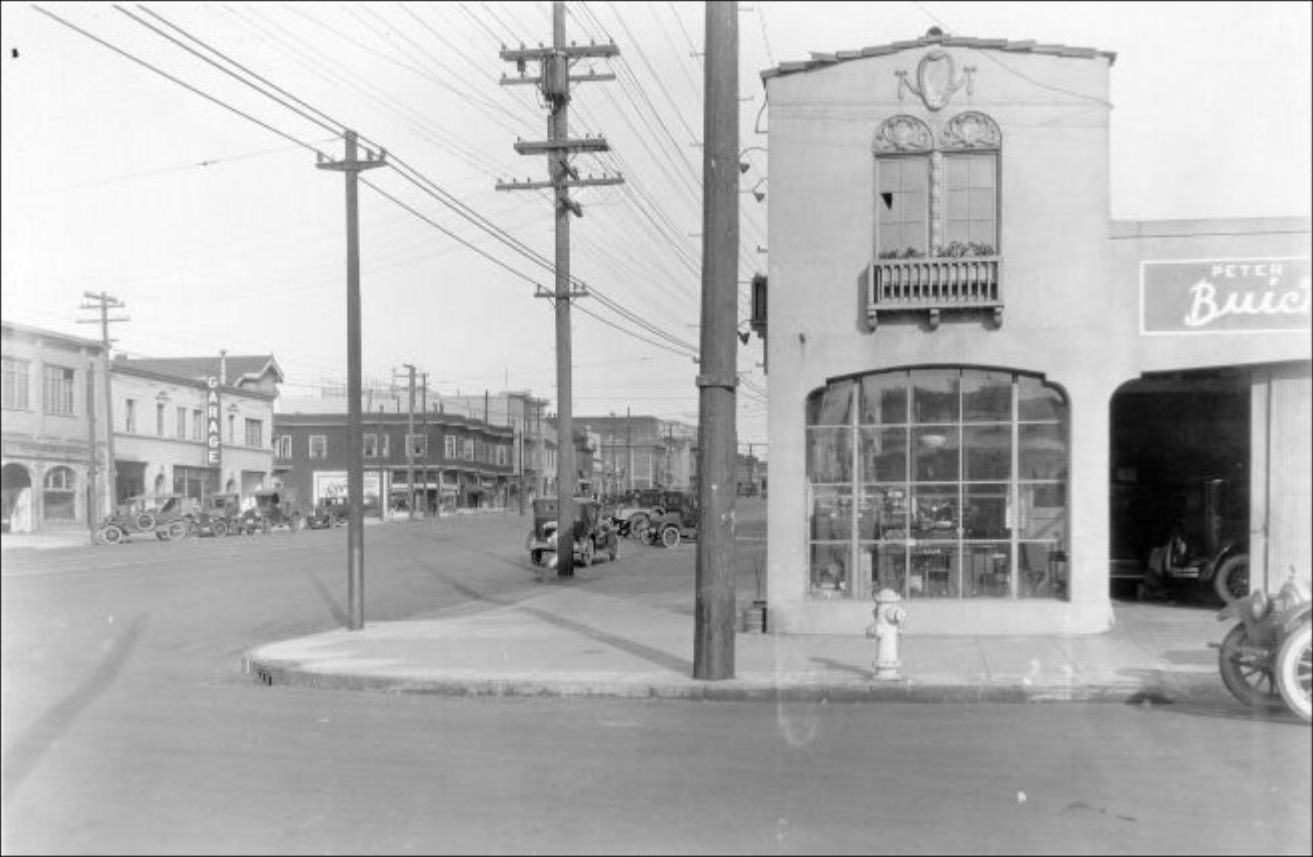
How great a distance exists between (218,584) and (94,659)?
412 inches

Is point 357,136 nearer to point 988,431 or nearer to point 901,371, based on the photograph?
point 901,371

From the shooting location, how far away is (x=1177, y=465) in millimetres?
18562

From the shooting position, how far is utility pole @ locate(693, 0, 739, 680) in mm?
11039

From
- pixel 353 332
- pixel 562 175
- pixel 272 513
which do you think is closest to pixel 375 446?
pixel 272 513

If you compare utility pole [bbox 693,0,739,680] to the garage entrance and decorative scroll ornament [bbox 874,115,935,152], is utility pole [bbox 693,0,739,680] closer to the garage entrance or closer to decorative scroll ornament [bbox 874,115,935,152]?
decorative scroll ornament [bbox 874,115,935,152]

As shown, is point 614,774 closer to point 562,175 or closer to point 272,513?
point 562,175

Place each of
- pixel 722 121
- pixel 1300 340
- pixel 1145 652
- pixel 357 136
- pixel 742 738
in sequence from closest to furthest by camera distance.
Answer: pixel 742 738 < pixel 722 121 < pixel 1145 652 < pixel 1300 340 < pixel 357 136

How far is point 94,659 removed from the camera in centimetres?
1418

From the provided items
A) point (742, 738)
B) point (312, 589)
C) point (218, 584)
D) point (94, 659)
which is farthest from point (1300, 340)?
point (218, 584)

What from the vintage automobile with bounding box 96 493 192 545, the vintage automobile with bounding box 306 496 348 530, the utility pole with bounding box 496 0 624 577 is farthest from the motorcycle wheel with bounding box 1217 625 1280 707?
the vintage automobile with bounding box 306 496 348 530

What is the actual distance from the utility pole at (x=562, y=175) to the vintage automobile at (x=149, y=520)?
82.5ft

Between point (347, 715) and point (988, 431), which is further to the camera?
point (988, 431)

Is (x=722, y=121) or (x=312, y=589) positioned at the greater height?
(x=722, y=121)

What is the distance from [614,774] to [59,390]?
34.7m
